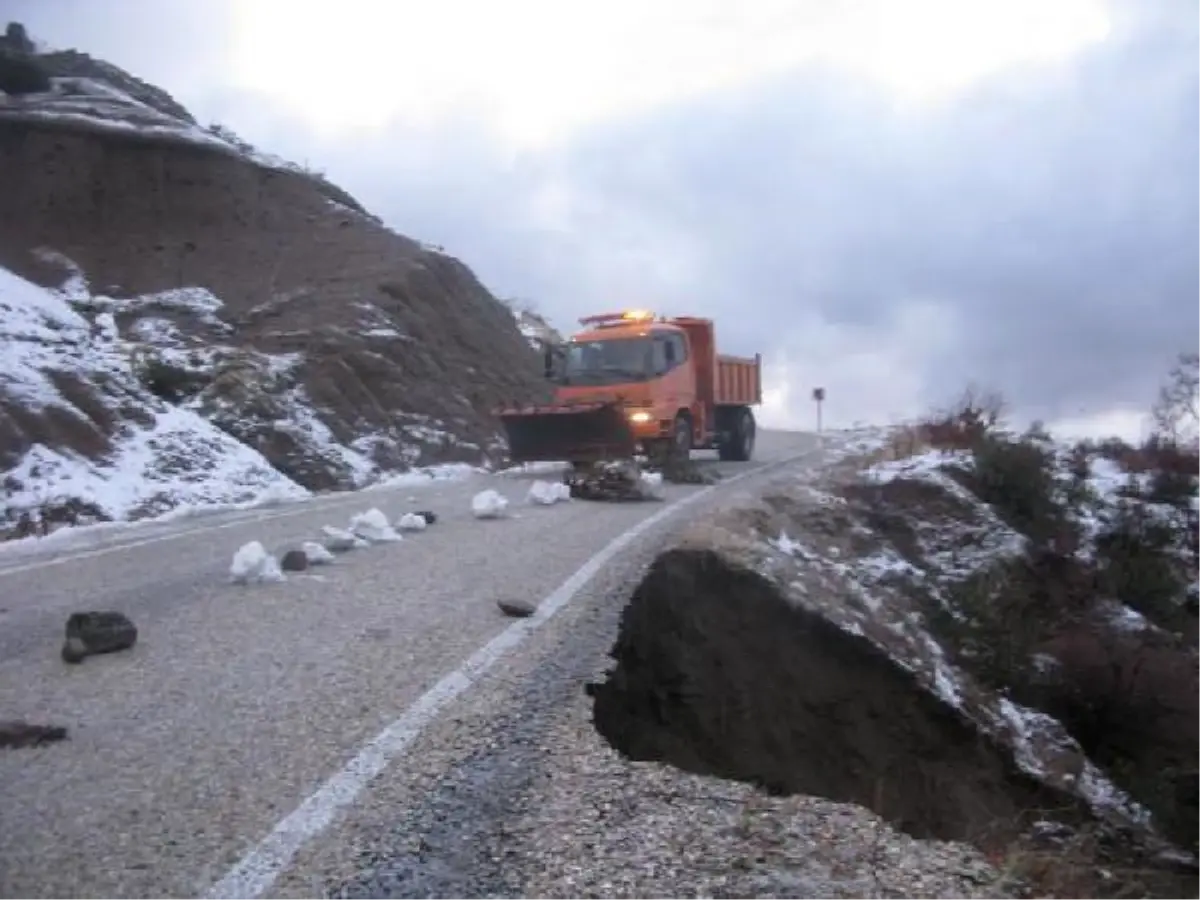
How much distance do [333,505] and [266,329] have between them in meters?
12.8

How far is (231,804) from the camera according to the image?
473 centimetres

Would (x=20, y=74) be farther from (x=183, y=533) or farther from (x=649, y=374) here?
(x=183, y=533)

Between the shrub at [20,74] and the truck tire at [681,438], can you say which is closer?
the truck tire at [681,438]

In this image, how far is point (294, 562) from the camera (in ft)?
32.8

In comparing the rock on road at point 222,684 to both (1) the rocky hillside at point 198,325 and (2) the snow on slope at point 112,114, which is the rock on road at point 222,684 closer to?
(1) the rocky hillside at point 198,325

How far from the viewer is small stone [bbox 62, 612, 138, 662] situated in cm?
704

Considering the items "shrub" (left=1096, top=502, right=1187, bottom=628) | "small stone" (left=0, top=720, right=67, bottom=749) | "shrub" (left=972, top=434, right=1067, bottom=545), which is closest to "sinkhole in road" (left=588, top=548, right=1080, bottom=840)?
"small stone" (left=0, top=720, right=67, bottom=749)

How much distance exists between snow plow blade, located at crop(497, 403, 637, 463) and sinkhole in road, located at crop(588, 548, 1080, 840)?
34.3 feet

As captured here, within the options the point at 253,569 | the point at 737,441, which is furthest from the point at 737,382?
the point at 253,569

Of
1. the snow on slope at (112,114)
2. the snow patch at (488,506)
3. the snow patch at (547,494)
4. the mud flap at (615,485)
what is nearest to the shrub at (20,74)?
the snow on slope at (112,114)

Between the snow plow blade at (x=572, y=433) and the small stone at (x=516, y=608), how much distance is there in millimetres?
11599

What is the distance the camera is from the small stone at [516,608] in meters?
8.21

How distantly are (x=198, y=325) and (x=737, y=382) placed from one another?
11.5m

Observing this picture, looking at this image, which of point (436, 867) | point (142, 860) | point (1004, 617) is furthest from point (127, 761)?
point (1004, 617)
